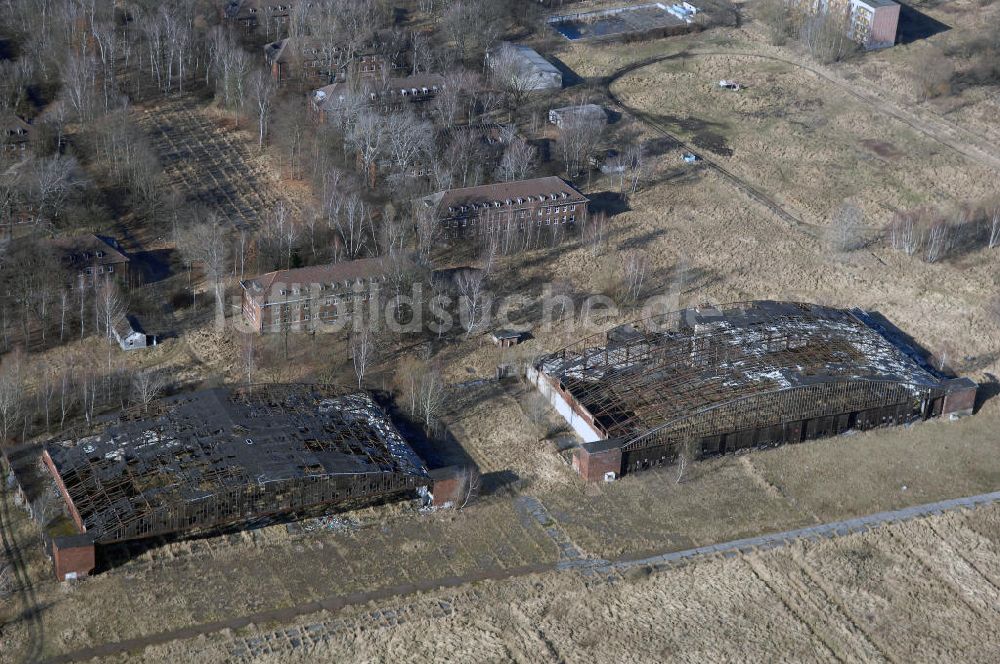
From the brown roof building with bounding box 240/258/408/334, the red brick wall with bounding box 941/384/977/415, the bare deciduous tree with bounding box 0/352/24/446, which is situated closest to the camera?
the bare deciduous tree with bounding box 0/352/24/446

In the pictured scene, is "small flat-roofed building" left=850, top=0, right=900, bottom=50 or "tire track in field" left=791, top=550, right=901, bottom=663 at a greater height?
"small flat-roofed building" left=850, top=0, right=900, bottom=50

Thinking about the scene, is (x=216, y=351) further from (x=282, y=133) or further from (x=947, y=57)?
(x=947, y=57)

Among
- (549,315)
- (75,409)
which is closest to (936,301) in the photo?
(549,315)

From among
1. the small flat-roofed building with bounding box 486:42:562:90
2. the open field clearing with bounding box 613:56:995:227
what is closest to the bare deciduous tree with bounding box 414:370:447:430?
the open field clearing with bounding box 613:56:995:227

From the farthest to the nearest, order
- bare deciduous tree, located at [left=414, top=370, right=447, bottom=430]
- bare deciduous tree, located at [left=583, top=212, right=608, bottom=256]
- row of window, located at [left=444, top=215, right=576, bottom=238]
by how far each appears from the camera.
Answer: bare deciduous tree, located at [left=583, top=212, right=608, bottom=256] → row of window, located at [left=444, top=215, right=576, bottom=238] → bare deciduous tree, located at [left=414, top=370, right=447, bottom=430]

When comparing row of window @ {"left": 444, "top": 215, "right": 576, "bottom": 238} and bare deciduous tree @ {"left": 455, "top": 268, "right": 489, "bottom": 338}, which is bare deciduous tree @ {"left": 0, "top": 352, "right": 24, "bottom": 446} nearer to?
bare deciduous tree @ {"left": 455, "top": 268, "right": 489, "bottom": 338}

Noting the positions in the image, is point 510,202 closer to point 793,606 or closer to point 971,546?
point 971,546

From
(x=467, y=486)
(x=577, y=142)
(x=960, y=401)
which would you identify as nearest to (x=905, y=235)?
(x=960, y=401)
